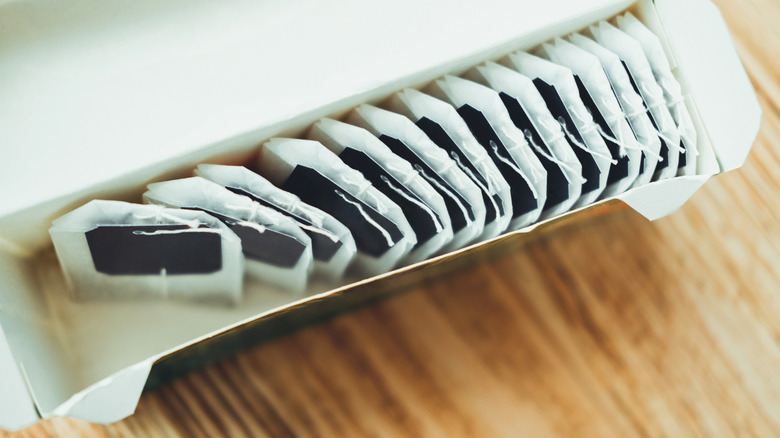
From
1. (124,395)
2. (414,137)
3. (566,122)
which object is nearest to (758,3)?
(566,122)

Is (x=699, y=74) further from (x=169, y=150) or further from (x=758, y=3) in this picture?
(x=169, y=150)

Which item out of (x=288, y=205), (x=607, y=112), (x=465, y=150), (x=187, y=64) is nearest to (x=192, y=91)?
(x=187, y=64)

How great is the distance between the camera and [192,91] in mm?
524

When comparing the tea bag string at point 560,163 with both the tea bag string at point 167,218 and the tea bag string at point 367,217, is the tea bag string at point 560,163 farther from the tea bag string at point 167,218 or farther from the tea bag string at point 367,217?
the tea bag string at point 167,218

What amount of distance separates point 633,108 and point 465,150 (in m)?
0.16

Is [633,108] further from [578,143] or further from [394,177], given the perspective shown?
[394,177]

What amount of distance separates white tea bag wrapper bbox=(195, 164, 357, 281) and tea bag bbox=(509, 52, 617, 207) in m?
0.21

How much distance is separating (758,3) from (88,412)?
32.4 inches

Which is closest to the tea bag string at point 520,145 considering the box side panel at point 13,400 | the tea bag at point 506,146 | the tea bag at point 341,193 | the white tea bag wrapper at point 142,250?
the tea bag at point 506,146

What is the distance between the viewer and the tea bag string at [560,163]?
0.52 metres

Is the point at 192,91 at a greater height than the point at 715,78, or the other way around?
the point at 192,91

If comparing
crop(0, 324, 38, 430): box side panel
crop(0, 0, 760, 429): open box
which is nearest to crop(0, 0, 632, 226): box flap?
crop(0, 0, 760, 429): open box

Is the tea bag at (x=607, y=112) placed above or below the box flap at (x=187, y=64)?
below

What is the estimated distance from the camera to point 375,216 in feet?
1.65
